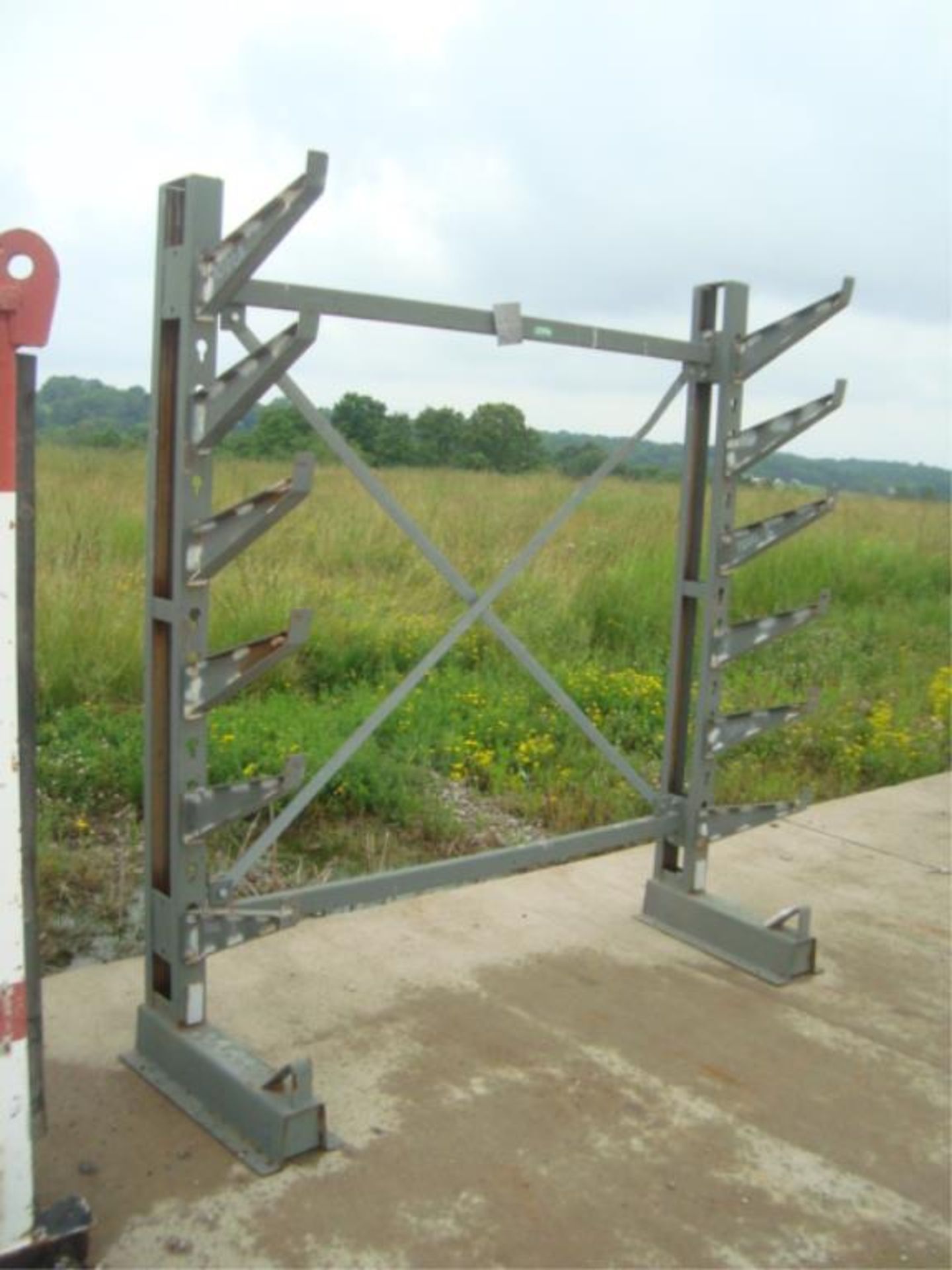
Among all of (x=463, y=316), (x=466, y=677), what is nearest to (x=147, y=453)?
(x=463, y=316)

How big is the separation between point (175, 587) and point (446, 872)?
1022 millimetres

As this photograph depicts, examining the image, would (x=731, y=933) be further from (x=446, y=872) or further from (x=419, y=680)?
(x=419, y=680)

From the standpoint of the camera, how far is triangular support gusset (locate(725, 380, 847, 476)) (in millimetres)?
3543

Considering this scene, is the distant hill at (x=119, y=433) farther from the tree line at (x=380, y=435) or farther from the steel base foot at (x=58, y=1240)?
the steel base foot at (x=58, y=1240)

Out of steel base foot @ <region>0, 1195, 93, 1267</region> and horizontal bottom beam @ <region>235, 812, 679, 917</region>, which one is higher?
horizontal bottom beam @ <region>235, 812, 679, 917</region>

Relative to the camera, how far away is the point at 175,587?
256cm

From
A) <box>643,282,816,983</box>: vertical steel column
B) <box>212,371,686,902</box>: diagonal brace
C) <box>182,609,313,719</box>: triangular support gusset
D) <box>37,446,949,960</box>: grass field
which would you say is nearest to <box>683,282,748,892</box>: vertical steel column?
<box>643,282,816,983</box>: vertical steel column

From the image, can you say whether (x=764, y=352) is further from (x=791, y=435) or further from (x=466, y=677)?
(x=466, y=677)

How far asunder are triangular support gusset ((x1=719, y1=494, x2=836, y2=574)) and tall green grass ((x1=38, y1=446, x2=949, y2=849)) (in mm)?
1571

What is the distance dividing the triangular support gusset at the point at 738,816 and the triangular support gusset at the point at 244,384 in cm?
186

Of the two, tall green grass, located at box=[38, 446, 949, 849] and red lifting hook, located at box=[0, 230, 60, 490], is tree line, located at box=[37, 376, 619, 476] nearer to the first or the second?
tall green grass, located at box=[38, 446, 949, 849]

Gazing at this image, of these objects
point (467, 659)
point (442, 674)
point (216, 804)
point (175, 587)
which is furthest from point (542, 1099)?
point (467, 659)

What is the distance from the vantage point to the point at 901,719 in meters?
6.60

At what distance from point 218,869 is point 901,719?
3892mm
